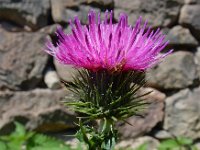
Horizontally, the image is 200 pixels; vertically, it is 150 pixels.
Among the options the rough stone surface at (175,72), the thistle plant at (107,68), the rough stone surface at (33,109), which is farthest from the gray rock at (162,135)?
the thistle plant at (107,68)

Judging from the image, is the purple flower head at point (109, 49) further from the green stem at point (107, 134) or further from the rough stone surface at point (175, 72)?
the rough stone surface at point (175, 72)

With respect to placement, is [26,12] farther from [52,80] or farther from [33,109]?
[33,109]

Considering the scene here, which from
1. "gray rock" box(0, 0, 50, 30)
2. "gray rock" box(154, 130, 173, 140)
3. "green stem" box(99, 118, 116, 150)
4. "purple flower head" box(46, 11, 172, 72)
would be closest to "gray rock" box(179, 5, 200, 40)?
"gray rock" box(154, 130, 173, 140)

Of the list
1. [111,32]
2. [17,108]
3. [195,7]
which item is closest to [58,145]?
[17,108]

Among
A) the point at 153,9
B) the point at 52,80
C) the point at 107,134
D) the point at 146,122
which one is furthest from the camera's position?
the point at 146,122

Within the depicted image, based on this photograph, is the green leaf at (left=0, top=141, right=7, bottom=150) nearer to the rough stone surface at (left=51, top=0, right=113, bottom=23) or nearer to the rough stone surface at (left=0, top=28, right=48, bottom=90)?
the rough stone surface at (left=0, top=28, right=48, bottom=90)

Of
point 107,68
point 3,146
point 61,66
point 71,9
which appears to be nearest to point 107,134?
point 107,68
